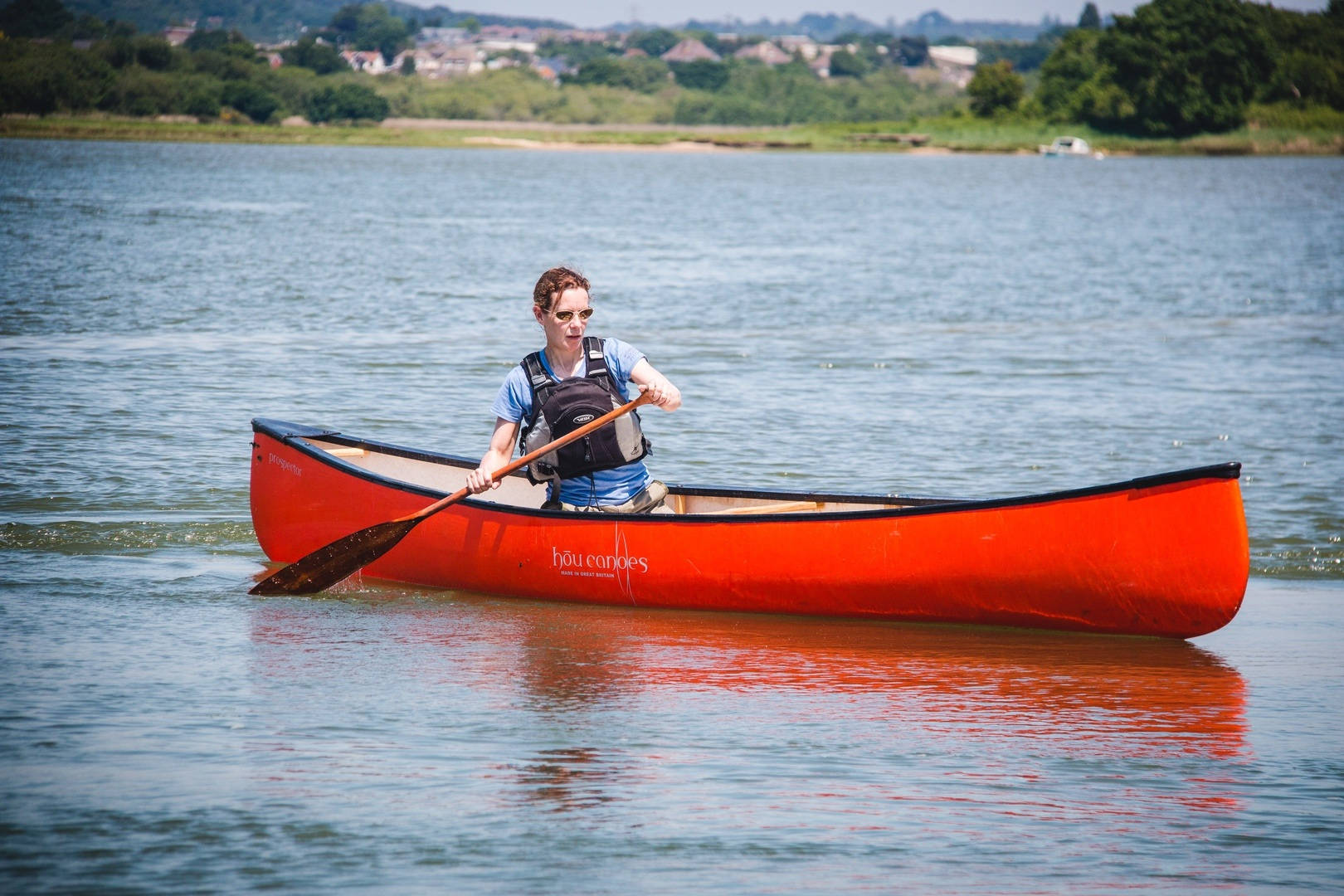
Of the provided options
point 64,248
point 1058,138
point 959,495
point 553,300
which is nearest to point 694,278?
point 64,248

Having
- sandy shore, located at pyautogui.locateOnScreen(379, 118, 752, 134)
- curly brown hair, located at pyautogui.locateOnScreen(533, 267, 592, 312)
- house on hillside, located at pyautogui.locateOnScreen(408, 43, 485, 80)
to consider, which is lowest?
curly brown hair, located at pyautogui.locateOnScreen(533, 267, 592, 312)

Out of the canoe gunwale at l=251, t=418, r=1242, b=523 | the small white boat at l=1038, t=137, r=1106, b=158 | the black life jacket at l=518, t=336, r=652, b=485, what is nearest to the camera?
the canoe gunwale at l=251, t=418, r=1242, b=523

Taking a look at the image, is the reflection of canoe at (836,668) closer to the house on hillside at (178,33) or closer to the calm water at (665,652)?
the calm water at (665,652)

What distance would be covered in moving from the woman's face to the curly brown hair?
2cm

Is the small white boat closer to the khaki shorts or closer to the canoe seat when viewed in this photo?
the canoe seat

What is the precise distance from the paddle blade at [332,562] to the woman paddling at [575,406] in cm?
81

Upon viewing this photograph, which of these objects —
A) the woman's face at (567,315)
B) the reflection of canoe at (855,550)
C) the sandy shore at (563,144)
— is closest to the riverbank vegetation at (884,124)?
the sandy shore at (563,144)

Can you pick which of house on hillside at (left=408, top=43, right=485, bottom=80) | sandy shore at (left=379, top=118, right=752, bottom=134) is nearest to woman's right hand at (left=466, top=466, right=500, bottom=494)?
sandy shore at (left=379, top=118, right=752, bottom=134)

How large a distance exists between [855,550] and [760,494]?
100 cm

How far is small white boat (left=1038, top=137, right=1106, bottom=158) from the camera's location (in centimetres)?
9938

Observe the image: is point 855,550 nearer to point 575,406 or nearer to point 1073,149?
point 575,406

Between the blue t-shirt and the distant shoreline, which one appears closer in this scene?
the blue t-shirt

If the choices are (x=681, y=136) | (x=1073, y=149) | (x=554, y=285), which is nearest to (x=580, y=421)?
(x=554, y=285)

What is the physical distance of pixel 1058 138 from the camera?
330ft
